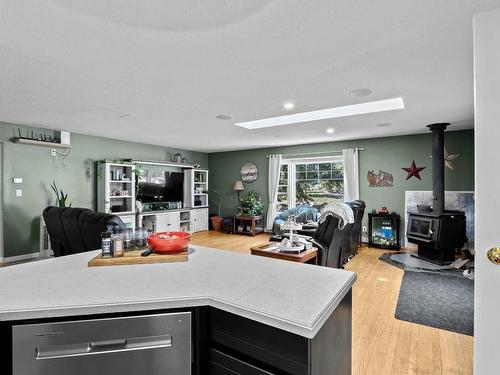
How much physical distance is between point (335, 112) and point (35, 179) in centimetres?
517

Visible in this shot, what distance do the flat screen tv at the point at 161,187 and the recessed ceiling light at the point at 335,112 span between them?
10.2 ft

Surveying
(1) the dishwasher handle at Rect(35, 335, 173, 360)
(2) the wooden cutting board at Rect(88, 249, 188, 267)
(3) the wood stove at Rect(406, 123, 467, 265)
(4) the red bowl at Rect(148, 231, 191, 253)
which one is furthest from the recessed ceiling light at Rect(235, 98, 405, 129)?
(1) the dishwasher handle at Rect(35, 335, 173, 360)

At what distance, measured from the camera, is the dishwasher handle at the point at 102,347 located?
3.00 ft

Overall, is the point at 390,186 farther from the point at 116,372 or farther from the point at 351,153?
the point at 116,372

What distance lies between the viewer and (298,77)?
258 cm

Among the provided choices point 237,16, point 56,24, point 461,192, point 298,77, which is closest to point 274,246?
point 298,77

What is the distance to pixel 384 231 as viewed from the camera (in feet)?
17.9

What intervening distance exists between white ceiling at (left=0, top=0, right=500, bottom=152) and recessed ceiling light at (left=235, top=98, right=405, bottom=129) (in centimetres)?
19

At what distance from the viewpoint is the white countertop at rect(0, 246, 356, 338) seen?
2.96ft

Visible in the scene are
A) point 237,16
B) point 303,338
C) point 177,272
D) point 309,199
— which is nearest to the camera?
point 303,338

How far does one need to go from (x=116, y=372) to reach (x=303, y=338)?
0.66 meters

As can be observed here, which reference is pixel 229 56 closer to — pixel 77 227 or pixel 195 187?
pixel 77 227

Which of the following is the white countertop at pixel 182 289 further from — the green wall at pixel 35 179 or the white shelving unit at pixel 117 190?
the white shelving unit at pixel 117 190

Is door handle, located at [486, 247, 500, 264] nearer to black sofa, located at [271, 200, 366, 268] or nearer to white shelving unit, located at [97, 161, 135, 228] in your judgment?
black sofa, located at [271, 200, 366, 268]
